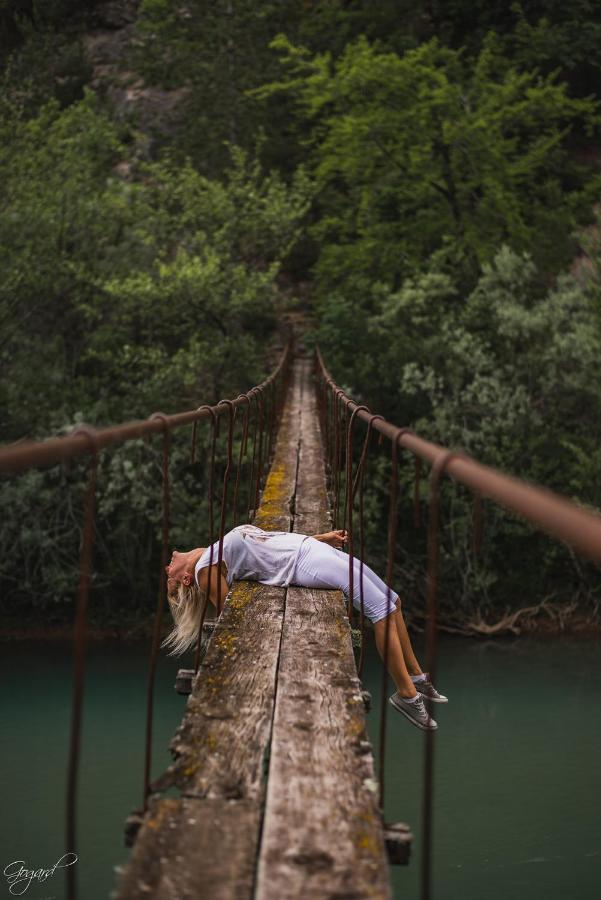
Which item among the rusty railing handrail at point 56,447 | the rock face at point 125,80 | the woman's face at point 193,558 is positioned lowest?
the woman's face at point 193,558

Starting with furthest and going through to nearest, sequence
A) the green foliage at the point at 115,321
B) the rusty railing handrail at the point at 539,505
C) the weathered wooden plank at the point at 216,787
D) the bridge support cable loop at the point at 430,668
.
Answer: the green foliage at the point at 115,321 < the weathered wooden plank at the point at 216,787 < the bridge support cable loop at the point at 430,668 < the rusty railing handrail at the point at 539,505

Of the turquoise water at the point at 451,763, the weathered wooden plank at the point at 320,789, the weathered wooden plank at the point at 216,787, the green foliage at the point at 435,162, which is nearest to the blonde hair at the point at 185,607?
the weathered wooden plank at the point at 216,787

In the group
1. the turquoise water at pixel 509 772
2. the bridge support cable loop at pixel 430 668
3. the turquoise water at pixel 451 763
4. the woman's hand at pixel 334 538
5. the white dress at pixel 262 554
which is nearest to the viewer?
the bridge support cable loop at pixel 430 668

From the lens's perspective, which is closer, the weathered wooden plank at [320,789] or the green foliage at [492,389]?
the weathered wooden plank at [320,789]

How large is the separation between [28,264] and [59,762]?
7.97 m

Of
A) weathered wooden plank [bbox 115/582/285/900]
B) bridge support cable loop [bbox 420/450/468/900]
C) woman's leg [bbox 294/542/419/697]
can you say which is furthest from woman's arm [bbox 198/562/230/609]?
bridge support cable loop [bbox 420/450/468/900]

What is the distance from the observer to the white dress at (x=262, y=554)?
11.3 feet

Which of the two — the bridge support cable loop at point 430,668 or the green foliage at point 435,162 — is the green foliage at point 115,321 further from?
the bridge support cable loop at point 430,668

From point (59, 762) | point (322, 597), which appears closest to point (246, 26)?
point (59, 762)

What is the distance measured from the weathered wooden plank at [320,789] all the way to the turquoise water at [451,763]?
7.18m

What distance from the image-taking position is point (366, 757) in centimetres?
192

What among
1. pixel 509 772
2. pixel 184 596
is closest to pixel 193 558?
pixel 184 596

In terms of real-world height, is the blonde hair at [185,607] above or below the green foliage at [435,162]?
below

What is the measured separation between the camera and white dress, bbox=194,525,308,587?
3.46 metres
